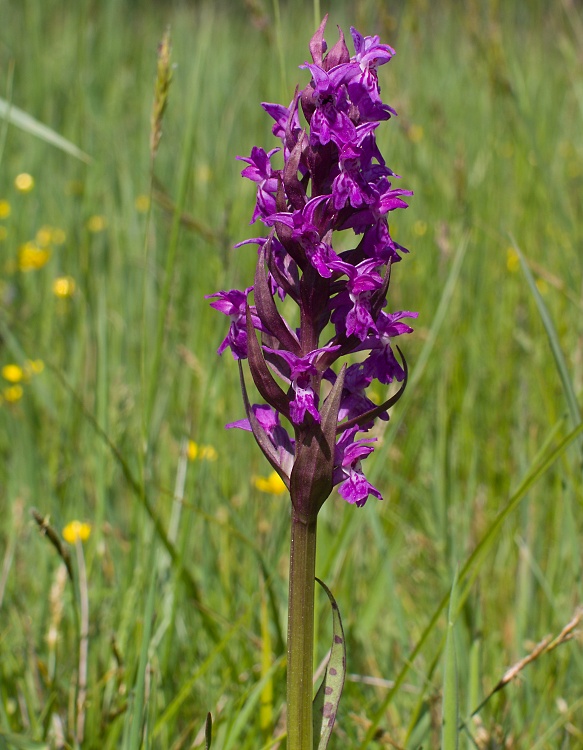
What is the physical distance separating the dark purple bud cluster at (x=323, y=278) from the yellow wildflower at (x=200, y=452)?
2.32 ft

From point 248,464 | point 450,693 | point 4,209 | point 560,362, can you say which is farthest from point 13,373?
point 450,693

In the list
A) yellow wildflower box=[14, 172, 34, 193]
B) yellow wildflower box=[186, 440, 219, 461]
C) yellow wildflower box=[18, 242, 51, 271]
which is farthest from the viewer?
yellow wildflower box=[14, 172, 34, 193]

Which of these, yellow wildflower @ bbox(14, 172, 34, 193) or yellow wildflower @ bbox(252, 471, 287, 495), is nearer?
yellow wildflower @ bbox(252, 471, 287, 495)

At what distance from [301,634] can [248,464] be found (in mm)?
1595

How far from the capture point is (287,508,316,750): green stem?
1.11 metres

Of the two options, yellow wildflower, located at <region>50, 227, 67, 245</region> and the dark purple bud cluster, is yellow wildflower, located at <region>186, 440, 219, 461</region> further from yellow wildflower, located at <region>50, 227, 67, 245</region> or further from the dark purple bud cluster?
yellow wildflower, located at <region>50, 227, 67, 245</region>

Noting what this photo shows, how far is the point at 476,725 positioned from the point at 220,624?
680mm

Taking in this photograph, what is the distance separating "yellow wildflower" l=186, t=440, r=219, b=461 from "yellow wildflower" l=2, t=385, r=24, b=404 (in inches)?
33.2

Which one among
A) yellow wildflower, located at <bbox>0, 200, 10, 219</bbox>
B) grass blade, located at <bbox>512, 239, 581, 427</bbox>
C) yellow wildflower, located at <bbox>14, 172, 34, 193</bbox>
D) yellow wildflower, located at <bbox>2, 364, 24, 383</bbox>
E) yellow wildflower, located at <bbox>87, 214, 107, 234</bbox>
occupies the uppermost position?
yellow wildflower, located at <bbox>14, 172, 34, 193</bbox>

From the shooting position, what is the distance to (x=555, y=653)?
1.95 m

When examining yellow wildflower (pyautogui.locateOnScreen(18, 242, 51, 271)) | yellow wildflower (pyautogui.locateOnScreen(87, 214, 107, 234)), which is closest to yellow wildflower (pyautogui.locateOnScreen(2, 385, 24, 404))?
yellow wildflower (pyautogui.locateOnScreen(18, 242, 51, 271))

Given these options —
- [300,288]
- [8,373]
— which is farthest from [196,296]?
[300,288]

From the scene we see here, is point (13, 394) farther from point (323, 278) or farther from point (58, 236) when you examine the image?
point (323, 278)

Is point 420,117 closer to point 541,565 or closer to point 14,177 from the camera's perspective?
point 14,177
